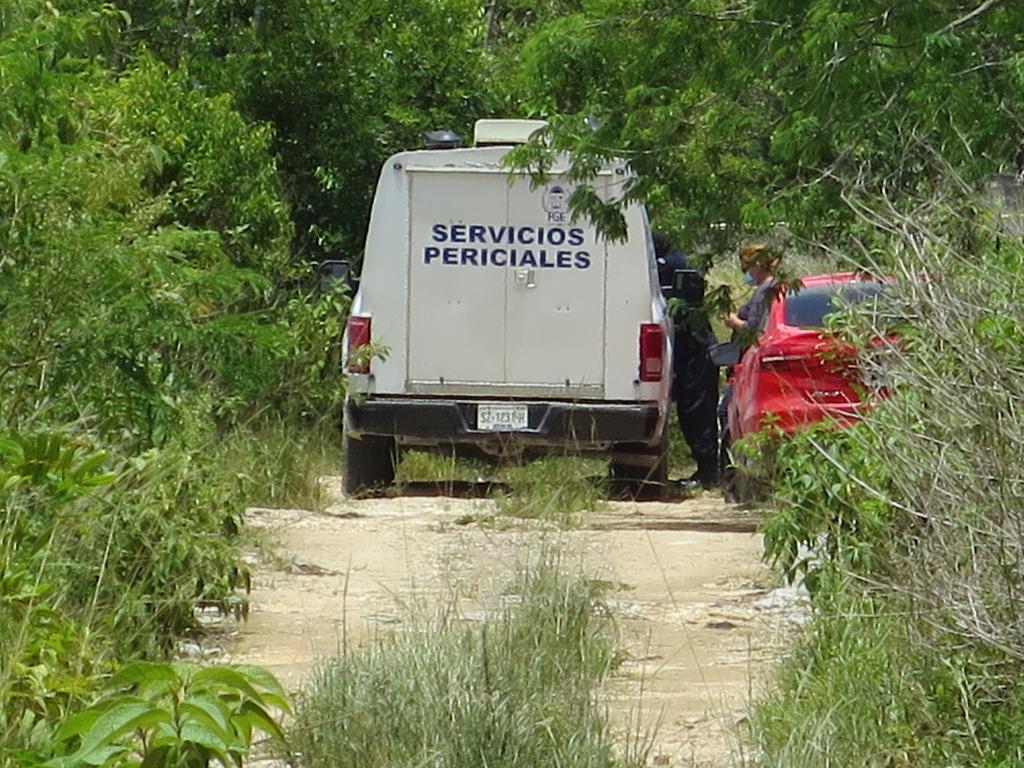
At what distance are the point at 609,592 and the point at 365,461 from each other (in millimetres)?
5696

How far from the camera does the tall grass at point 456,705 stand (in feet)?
17.7

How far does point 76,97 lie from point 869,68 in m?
3.34

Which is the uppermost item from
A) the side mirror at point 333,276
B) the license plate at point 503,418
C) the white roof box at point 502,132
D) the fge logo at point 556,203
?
the white roof box at point 502,132

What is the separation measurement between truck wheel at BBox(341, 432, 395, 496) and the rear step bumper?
58 centimetres

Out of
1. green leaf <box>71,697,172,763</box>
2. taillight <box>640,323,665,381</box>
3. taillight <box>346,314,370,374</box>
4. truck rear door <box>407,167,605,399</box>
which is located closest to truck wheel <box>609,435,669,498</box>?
taillight <box>640,323,665,381</box>

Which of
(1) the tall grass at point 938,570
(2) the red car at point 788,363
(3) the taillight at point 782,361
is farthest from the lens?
(3) the taillight at point 782,361

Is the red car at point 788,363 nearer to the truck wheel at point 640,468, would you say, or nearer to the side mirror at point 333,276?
the truck wheel at point 640,468

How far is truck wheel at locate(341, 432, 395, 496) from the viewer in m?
14.1

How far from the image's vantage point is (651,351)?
1341cm

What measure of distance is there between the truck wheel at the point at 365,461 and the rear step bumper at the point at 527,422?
0.58 m

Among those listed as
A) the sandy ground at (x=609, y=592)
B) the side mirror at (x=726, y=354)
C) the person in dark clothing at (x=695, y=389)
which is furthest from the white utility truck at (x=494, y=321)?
the person in dark clothing at (x=695, y=389)

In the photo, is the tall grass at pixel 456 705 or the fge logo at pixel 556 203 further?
the fge logo at pixel 556 203

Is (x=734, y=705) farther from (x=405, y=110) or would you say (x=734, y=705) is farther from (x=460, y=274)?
(x=405, y=110)

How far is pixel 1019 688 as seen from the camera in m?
5.30
